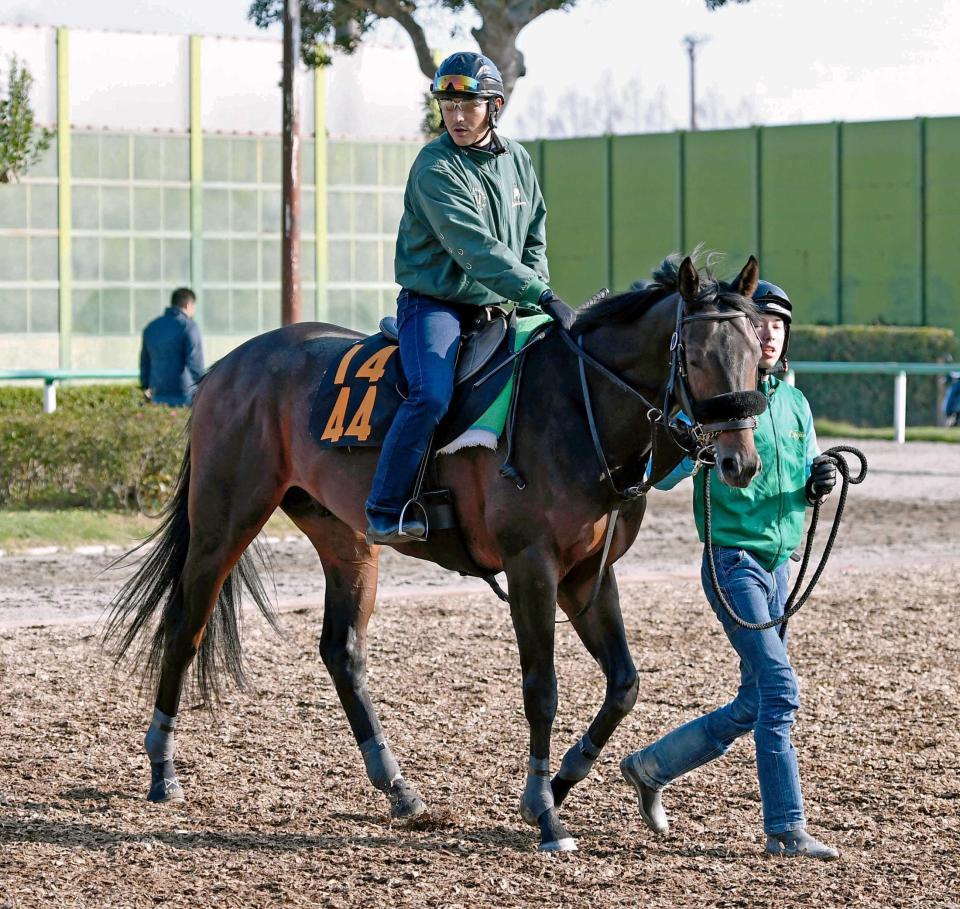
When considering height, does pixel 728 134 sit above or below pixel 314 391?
above

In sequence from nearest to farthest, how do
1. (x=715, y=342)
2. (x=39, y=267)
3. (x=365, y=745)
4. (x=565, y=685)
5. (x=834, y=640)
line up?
1. (x=715, y=342)
2. (x=365, y=745)
3. (x=565, y=685)
4. (x=834, y=640)
5. (x=39, y=267)

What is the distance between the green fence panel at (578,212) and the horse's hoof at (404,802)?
25.6 meters

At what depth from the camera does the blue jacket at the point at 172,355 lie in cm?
1517

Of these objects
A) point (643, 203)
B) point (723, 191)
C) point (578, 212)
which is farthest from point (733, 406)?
point (578, 212)

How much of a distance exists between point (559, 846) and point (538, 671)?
21.7 inches

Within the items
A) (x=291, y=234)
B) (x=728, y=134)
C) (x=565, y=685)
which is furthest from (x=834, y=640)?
(x=728, y=134)

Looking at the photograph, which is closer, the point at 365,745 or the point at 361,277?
the point at 365,745

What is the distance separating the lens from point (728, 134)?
29.3 meters

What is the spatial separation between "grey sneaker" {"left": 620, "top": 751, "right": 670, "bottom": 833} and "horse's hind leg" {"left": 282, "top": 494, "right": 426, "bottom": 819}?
0.91m

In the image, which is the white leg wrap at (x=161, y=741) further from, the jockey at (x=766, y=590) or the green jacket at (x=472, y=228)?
the green jacket at (x=472, y=228)

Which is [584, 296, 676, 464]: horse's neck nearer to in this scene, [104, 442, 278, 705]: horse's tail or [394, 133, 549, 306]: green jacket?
[394, 133, 549, 306]: green jacket

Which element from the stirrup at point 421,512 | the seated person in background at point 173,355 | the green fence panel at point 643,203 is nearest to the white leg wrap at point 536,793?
the stirrup at point 421,512

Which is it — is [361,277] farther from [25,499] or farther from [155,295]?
[25,499]

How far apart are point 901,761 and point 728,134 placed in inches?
958
